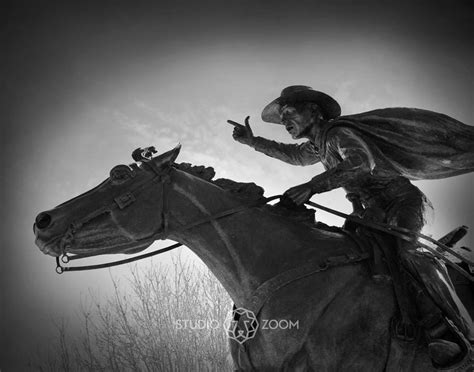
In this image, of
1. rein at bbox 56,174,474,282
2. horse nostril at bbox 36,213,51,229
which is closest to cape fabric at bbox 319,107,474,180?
rein at bbox 56,174,474,282

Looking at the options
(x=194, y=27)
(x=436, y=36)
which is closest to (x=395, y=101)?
(x=436, y=36)

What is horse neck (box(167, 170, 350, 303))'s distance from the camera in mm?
1501

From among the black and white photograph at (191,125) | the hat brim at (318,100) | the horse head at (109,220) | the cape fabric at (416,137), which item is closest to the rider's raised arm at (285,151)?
the black and white photograph at (191,125)

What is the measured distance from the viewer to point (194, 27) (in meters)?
3.61

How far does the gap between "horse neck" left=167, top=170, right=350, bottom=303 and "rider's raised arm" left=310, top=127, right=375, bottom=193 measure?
159 millimetres

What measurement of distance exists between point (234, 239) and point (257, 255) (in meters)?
0.07

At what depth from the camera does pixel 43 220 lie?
1.49 metres

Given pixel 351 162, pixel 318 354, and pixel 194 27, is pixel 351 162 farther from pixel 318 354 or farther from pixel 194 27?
Answer: pixel 194 27

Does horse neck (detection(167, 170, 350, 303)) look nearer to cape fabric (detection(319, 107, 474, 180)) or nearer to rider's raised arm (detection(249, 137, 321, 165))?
cape fabric (detection(319, 107, 474, 180))

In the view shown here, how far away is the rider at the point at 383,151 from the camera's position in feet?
5.38

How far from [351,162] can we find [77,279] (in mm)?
2193

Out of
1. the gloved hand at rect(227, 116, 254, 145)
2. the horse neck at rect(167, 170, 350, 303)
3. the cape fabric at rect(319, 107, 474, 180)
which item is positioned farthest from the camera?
the gloved hand at rect(227, 116, 254, 145)

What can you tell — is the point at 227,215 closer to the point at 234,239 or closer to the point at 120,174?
the point at 234,239

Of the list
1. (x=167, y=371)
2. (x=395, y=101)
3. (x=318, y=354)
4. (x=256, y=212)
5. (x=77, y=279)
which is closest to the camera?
(x=318, y=354)
